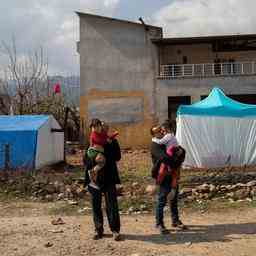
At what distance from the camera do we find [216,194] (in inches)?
500

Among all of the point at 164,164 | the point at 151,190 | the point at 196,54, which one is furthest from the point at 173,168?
the point at 196,54

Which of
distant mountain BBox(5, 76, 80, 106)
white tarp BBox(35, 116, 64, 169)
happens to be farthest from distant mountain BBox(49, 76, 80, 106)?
white tarp BBox(35, 116, 64, 169)

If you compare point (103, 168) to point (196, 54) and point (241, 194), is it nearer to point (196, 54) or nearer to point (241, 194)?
point (241, 194)

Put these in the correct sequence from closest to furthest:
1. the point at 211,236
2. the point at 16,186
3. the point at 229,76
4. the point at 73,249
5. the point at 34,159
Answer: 1. the point at 73,249
2. the point at 211,236
3. the point at 16,186
4. the point at 34,159
5. the point at 229,76

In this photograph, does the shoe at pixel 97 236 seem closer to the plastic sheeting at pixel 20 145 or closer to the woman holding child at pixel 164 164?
the woman holding child at pixel 164 164

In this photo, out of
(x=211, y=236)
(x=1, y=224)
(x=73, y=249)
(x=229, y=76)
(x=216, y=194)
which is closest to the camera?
(x=73, y=249)

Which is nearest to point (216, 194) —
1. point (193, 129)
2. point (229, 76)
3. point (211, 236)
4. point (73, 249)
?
point (211, 236)

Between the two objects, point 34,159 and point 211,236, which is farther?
point 34,159

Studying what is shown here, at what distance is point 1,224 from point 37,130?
11.3 m

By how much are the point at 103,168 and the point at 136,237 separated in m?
1.12

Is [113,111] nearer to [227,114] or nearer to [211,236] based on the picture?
[227,114]

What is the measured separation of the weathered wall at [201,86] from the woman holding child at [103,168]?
3095 cm

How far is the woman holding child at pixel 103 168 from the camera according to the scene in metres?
8.34

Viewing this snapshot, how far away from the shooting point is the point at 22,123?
2184cm
